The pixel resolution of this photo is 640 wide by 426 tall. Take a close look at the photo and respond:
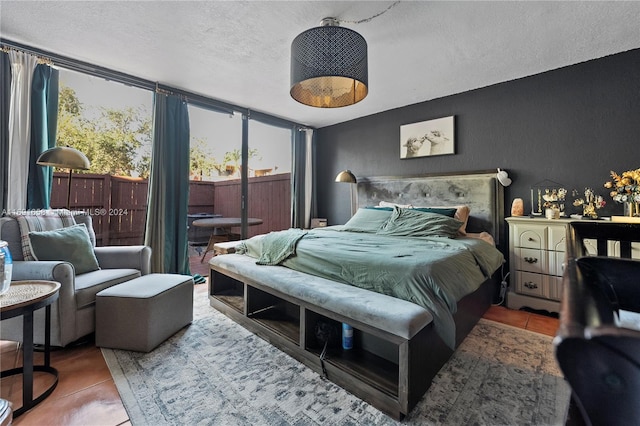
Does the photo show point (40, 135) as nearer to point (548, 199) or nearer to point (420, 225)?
point (420, 225)

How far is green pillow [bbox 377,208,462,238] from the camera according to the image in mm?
2869

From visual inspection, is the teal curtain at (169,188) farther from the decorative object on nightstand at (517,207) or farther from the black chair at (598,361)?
the decorative object on nightstand at (517,207)

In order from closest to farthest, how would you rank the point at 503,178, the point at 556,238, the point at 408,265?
the point at 408,265 → the point at 556,238 → the point at 503,178

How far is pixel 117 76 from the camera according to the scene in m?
3.04

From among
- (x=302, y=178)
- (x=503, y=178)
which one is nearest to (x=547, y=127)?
(x=503, y=178)

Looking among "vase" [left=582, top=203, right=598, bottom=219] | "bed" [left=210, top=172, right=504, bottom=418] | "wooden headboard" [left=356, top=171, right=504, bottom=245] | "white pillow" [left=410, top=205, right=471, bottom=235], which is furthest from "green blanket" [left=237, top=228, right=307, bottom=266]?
"vase" [left=582, top=203, right=598, bottom=219]

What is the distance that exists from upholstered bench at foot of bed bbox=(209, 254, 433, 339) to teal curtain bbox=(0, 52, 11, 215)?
2.15 m

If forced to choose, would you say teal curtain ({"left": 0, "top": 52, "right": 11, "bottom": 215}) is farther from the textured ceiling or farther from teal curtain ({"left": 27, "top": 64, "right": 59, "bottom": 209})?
the textured ceiling

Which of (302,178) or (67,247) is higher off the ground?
(302,178)

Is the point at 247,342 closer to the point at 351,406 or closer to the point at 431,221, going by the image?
the point at 351,406

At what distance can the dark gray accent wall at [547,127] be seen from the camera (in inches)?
101

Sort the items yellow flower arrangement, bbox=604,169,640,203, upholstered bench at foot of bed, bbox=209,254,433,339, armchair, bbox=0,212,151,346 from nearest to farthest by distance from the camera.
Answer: upholstered bench at foot of bed, bbox=209,254,433,339
armchair, bbox=0,212,151,346
yellow flower arrangement, bbox=604,169,640,203

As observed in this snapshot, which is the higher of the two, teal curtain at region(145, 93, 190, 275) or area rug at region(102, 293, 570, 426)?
teal curtain at region(145, 93, 190, 275)

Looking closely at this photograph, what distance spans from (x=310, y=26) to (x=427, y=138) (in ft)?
7.34
